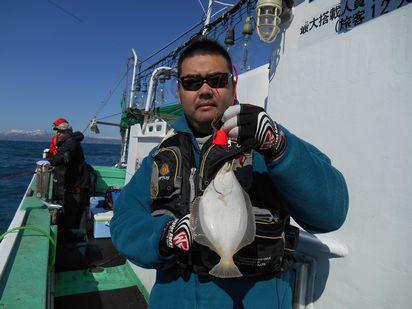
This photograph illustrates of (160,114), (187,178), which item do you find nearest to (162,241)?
(187,178)

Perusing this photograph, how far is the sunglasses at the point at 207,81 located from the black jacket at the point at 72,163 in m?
→ 5.48

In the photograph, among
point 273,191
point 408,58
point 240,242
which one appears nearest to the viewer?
point 240,242

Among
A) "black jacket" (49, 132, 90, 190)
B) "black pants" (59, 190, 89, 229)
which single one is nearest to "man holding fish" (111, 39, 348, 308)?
"black jacket" (49, 132, 90, 190)

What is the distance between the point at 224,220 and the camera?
57.7 inches

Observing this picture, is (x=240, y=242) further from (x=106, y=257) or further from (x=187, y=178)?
(x=106, y=257)

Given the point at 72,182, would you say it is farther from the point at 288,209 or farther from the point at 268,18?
the point at 288,209

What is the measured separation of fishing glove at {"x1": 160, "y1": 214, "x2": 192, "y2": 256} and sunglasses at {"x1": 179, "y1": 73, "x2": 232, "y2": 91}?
2.67ft

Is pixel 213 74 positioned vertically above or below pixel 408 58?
below

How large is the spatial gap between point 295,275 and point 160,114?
591 centimetres

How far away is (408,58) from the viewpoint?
75.6 inches

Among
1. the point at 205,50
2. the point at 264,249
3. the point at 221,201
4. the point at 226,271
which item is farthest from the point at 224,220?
the point at 205,50

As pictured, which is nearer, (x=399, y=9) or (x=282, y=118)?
(x=399, y=9)

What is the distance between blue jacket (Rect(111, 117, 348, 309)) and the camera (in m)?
1.47

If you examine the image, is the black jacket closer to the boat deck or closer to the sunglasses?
the boat deck
